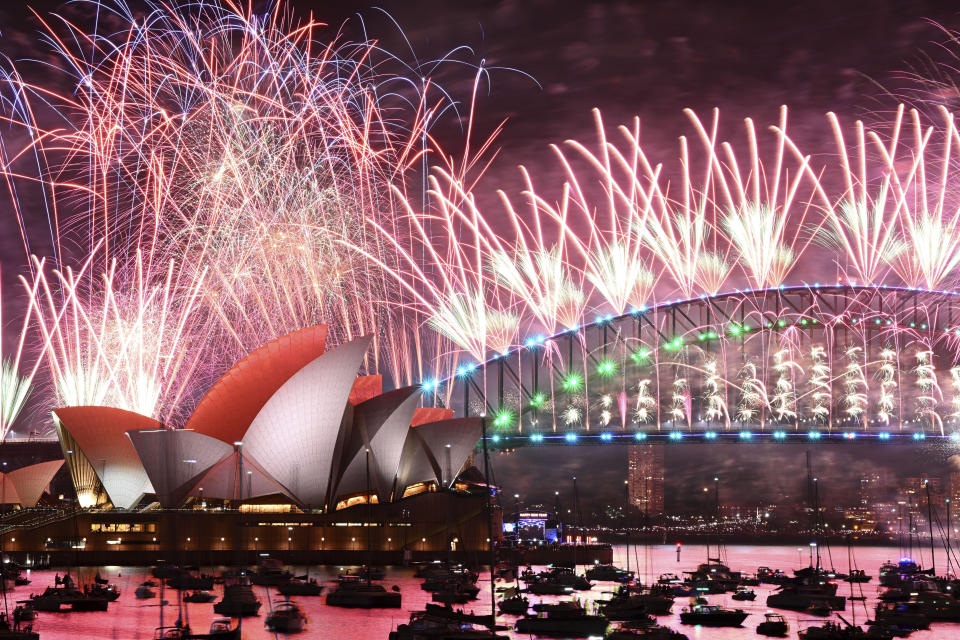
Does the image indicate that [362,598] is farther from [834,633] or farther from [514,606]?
[834,633]

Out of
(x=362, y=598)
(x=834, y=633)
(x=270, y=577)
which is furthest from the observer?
(x=270, y=577)

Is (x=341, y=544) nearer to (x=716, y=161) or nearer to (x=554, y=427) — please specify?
(x=716, y=161)

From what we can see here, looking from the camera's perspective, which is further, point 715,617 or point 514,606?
point 715,617

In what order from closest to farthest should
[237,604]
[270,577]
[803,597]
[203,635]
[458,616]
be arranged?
[203,635]
[458,616]
[237,604]
[270,577]
[803,597]

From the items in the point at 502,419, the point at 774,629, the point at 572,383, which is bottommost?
the point at 774,629

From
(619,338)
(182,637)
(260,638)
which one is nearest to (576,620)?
(260,638)

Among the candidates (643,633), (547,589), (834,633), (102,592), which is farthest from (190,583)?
(834,633)

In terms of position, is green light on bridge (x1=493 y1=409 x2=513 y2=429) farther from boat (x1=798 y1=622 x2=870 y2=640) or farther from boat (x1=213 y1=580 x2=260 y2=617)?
boat (x1=798 y1=622 x2=870 y2=640)
